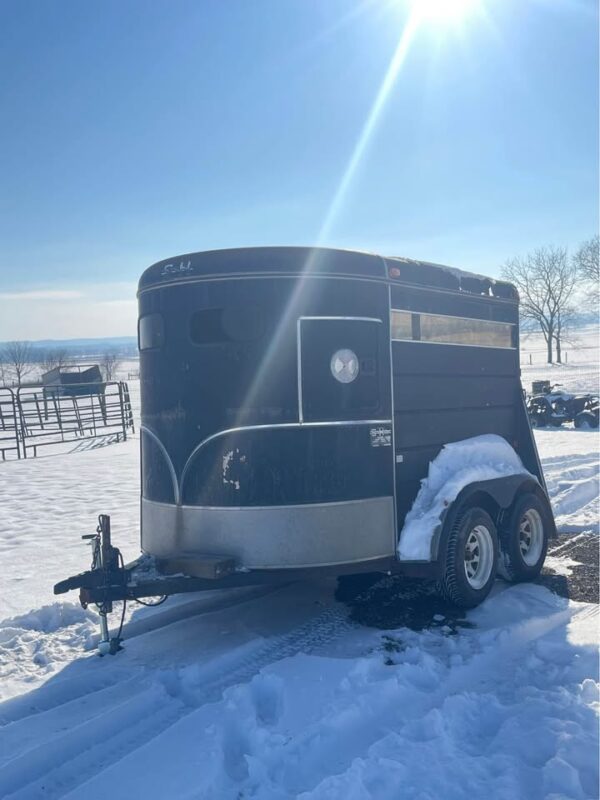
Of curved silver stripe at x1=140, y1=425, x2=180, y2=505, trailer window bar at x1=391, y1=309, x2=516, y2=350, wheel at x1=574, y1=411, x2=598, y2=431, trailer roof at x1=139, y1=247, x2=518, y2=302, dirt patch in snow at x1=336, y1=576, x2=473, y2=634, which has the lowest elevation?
dirt patch in snow at x1=336, y1=576, x2=473, y2=634

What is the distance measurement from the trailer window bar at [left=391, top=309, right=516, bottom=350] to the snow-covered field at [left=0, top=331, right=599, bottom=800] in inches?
85.7

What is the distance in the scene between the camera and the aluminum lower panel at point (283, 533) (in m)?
4.84

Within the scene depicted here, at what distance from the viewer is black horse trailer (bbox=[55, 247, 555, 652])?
4.87 metres

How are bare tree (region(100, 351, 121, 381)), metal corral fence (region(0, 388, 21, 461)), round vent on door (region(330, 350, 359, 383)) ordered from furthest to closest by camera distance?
bare tree (region(100, 351, 121, 381))
metal corral fence (region(0, 388, 21, 461))
round vent on door (region(330, 350, 359, 383))

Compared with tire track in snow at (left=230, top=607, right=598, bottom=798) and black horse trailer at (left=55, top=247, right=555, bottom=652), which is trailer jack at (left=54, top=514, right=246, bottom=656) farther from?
tire track in snow at (left=230, top=607, right=598, bottom=798)

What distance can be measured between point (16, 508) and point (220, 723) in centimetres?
750

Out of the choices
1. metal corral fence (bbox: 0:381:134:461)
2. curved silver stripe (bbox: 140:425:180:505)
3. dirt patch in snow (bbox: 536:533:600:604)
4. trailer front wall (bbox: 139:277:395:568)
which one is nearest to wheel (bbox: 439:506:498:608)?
trailer front wall (bbox: 139:277:395:568)

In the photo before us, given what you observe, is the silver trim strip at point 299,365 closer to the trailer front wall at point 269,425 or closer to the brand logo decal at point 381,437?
the trailer front wall at point 269,425

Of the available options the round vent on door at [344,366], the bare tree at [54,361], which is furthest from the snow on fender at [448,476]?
the bare tree at [54,361]

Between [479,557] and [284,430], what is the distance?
6.96 ft

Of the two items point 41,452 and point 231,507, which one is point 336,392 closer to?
point 231,507

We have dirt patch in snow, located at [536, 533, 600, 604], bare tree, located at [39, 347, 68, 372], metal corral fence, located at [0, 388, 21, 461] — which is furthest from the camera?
bare tree, located at [39, 347, 68, 372]

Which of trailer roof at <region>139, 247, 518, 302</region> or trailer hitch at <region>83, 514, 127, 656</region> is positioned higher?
trailer roof at <region>139, 247, 518, 302</region>

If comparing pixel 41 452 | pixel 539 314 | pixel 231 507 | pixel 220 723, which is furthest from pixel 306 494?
pixel 539 314
